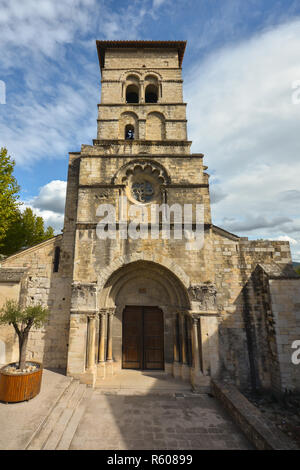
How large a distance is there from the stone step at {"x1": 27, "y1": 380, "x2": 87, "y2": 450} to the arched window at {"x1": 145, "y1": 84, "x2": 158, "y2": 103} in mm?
14437

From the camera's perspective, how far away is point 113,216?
8789 millimetres

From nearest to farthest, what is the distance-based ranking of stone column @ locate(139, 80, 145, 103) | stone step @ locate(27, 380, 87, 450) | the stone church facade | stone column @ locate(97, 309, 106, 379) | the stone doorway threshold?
stone step @ locate(27, 380, 87, 450) → the stone doorway threshold → the stone church facade → stone column @ locate(97, 309, 106, 379) → stone column @ locate(139, 80, 145, 103)

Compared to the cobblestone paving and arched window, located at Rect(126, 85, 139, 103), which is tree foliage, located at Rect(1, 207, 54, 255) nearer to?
arched window, located at Rect(126, 85, 139, 103)

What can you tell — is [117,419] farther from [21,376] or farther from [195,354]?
[195,354]

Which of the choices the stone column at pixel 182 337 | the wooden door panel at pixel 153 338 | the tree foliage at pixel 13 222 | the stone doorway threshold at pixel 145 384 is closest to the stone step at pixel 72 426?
the stone doorway threshold at pixel 145 384

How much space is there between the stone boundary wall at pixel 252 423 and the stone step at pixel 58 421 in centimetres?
428

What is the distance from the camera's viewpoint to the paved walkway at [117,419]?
4.79 m

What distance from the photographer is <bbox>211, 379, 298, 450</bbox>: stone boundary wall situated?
4305 mm

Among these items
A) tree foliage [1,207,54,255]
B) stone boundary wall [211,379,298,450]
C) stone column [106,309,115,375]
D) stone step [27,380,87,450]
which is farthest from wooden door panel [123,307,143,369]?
tree foliage [1,207,54,255]

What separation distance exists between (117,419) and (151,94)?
15.4 m

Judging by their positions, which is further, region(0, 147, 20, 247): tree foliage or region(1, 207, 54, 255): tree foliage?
region(1, 207, 54, 255): tree foliage

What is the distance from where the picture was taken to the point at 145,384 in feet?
25.0

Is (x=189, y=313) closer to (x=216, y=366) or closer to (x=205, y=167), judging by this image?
(x=216, y=366)

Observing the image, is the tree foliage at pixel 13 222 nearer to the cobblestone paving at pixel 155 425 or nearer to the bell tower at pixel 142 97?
the bell tower at pixel 142 97
